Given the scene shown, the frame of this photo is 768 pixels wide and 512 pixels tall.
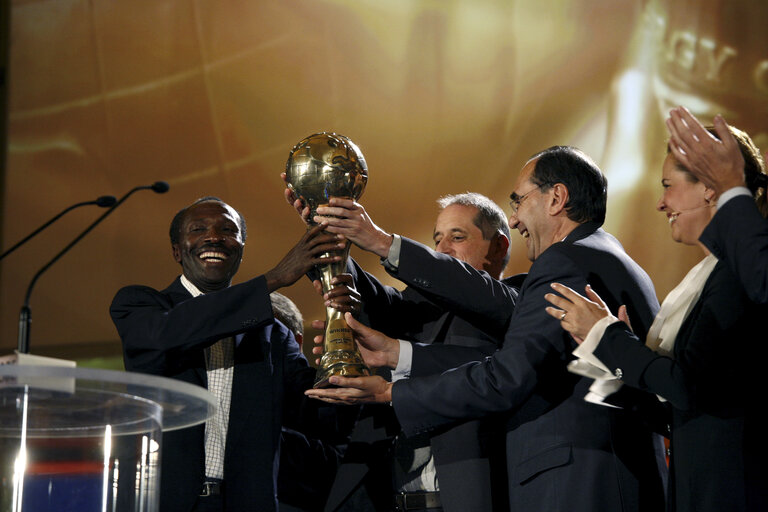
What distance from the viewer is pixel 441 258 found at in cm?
280

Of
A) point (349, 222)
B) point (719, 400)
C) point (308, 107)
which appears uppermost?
point (308, 107)

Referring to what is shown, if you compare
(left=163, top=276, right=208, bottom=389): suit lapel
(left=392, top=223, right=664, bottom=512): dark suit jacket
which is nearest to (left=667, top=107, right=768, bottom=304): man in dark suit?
(left=392, top=223, right=664, bottom=512): dark suit jacket

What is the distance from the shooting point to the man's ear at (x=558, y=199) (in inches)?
104

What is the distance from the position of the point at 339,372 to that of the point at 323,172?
60 centimetres

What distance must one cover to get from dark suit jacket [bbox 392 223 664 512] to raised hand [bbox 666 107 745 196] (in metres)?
0.54

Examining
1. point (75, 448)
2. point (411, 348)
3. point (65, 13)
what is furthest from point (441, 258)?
point (65, 13)

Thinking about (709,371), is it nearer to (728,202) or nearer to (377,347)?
(728,202)

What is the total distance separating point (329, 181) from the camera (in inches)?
107

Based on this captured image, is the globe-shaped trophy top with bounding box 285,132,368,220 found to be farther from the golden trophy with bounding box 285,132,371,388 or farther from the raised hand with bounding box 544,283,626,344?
the raised hand with bounding box 544,283,626,344

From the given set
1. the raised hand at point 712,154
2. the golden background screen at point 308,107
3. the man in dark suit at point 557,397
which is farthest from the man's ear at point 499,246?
the golden background screen at point 308,107

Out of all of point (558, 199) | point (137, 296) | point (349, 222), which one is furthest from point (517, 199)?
point (137, 296)

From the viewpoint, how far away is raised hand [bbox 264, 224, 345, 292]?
271cm

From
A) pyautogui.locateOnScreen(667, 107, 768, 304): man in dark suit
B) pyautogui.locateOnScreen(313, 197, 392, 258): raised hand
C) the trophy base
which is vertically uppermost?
pyautogui.locateOnScreen(313, 197, 392, 258): raised hand

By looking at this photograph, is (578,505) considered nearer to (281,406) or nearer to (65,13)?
(281,406)
